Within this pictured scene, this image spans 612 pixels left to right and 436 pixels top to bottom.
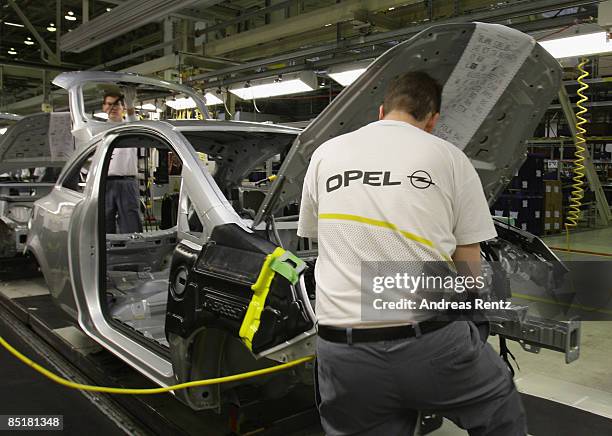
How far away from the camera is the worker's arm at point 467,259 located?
154 cm

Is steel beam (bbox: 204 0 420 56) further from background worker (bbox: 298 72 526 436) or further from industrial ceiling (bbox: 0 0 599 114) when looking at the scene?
background worker (bbox: 298 72 526 436)

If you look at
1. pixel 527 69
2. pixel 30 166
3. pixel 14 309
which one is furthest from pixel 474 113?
pixel 30 166

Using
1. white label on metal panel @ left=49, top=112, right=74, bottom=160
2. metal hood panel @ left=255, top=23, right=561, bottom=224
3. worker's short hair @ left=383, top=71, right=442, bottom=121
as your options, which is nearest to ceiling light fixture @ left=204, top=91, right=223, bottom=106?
white label on metal panel @ left=49, top=112, right=74, bottom=160

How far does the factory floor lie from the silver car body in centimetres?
106

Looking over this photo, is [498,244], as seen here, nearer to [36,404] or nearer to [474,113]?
[474,113]

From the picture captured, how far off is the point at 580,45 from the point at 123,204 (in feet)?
14.0

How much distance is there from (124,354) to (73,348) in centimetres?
119

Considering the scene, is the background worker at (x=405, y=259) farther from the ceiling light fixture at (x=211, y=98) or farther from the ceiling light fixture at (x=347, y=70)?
the ceiling light fixture at (x=211, y=98)

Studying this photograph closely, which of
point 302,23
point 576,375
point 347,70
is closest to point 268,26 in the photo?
point 302,23

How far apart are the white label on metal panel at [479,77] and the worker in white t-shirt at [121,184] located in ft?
11.0

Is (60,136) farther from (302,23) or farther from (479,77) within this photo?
(479,77)

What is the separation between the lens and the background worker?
141 cm

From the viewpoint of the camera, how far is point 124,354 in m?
2.84

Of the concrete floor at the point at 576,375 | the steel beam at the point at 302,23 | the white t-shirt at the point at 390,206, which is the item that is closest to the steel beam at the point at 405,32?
the steel beam at the point at 302,23
